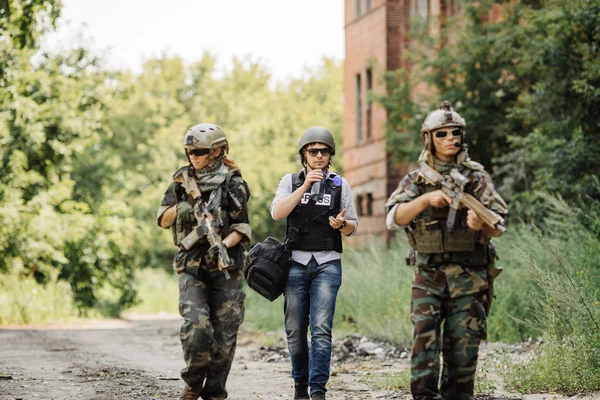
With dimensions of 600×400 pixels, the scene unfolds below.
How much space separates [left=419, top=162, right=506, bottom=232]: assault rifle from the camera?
270 inches

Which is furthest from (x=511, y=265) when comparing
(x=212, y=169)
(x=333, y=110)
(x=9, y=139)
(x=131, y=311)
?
(x=333, y=110)

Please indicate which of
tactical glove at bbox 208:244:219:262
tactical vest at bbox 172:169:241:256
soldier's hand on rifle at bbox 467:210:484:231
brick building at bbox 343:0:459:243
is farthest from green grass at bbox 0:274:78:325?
soldier's hand on rifle at bbox 467:210:484:231

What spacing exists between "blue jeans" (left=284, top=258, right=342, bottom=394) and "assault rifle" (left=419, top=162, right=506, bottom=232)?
204cm

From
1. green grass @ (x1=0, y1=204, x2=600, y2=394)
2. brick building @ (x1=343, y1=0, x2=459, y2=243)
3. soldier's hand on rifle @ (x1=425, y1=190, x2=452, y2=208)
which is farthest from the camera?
brick building @ (x1=343, y1=0, x2=459, y2=243)

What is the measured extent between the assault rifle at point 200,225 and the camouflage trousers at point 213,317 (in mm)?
193

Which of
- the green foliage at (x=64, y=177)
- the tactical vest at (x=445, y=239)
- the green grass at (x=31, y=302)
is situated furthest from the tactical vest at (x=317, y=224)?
the green grass at (x=31, y=302)

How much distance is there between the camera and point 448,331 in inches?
279

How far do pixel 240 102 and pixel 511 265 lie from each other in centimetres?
5923

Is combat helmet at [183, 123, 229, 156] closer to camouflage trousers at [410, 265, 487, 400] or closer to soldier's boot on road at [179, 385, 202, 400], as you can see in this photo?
soldier's boot on road at [179, 385, 202, 400]

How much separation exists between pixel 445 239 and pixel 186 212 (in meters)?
2.16

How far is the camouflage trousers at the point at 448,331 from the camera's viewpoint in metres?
7.00

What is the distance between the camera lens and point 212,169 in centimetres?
840

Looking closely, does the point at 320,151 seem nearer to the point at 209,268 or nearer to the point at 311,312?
the point at 311,312

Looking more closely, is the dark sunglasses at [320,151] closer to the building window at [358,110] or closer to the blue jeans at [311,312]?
the blue jeans at [311,312]
